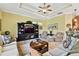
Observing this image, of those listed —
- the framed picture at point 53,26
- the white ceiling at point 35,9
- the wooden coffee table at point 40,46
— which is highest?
the white ceiling at point 35,9

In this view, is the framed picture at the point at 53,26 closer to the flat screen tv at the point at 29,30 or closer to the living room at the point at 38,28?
the living room at the point at 38,28

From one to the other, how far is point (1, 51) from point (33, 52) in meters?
0.49

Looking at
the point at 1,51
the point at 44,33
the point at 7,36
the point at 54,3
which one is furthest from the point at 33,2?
the point at 1,51

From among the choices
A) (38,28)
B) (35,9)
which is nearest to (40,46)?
(38,28)

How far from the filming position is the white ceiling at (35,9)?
2289mm

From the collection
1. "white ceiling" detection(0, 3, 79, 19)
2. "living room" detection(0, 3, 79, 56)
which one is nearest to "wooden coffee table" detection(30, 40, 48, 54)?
"living room" detection(0, 3, 79, 56)

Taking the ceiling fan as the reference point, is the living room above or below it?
below

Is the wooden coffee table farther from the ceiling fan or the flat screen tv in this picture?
the ceiling fan

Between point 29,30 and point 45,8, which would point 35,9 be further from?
point 29,30

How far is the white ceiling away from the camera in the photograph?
2.29 metres

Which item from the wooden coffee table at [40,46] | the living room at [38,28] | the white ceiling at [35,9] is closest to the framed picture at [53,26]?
the living room at [38,28]

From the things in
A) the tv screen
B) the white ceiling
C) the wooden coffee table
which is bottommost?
the wooden coffee table

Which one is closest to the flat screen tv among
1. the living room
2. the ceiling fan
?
the living room

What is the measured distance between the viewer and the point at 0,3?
7.58 feet
